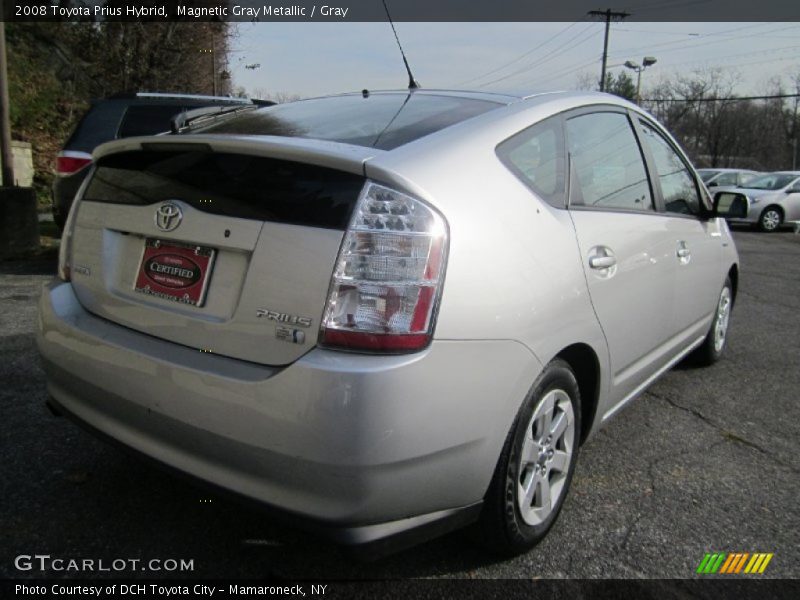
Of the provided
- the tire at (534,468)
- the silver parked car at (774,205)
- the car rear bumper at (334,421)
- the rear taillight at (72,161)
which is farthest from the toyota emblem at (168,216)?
the silver parked car at (774,205)

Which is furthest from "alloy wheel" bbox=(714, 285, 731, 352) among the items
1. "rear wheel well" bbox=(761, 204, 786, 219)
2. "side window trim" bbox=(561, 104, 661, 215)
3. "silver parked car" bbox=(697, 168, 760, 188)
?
"silver parked car" bbox=(697, 168, 760, 188)

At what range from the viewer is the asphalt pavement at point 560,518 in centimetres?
232

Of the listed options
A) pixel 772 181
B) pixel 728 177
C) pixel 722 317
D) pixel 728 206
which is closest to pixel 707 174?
pixel 728 177

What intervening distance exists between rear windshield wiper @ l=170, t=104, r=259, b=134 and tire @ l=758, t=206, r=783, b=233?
679 inches

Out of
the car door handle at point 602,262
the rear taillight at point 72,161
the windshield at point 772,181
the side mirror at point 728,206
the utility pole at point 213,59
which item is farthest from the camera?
the utility pole at point 213,59

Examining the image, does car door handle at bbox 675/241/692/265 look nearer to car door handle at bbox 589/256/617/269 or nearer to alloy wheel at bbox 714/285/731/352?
car door handle at bbox 589/256/617/269

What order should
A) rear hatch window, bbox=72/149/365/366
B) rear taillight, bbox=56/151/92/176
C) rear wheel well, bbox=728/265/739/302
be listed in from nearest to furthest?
rear hatch window, bbox=72/149/365/366 → rear wheel well, bbox=728/265/739/302 → rear taillight, bbox=56/151/92/176

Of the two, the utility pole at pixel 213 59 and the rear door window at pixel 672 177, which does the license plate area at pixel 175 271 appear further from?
the utility pole at pixel 213 59

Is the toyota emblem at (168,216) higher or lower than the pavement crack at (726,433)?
higher

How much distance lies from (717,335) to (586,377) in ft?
7.86

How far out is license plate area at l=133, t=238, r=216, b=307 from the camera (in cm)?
208

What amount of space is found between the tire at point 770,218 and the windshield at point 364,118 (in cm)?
1703

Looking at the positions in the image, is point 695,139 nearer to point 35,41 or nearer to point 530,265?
point 35,41

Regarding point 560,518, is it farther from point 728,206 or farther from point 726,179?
point 726,179
